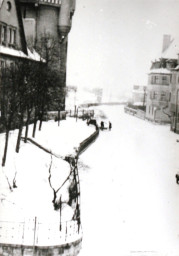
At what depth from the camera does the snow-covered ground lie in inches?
371

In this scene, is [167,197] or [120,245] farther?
[167,197]

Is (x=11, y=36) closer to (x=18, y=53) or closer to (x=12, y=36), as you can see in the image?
(x=12, y=36)

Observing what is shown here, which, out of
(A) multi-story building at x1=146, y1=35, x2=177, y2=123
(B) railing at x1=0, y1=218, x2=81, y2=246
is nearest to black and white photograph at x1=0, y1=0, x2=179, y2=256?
(B) railing at x1=0, y1=218, x2=81, y2=246

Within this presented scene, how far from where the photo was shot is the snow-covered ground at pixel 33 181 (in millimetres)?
9422

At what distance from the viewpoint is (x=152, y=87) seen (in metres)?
28.2

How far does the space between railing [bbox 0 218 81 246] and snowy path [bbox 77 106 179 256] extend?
50 cm

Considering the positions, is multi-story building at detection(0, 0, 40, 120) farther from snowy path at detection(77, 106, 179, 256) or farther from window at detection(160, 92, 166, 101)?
window at detection(160, 92, 166, 101)

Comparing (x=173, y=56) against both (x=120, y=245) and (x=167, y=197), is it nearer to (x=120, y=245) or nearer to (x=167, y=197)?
(x=167, y=197)

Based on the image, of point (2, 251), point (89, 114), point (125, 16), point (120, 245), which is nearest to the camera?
point (2, 251)

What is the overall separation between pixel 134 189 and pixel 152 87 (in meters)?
16.8

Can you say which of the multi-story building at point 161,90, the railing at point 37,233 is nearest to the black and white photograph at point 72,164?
the railing at point 37,233

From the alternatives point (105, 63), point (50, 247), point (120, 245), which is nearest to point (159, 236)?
point (120, 245)

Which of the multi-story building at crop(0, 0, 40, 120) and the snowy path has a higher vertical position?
the multi-story building at crop(0, 0, 40, 120)

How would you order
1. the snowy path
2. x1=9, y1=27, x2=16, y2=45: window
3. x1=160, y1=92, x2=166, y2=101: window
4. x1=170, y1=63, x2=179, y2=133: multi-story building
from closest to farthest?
1. the snowy path
2. x1=9, y1=27, x2=16, y2=45: window
3. x1=170, y1=63, x2=179, y2=133: multi-story building
4. x1=160, y1=92, x2=166, y2=101: window
